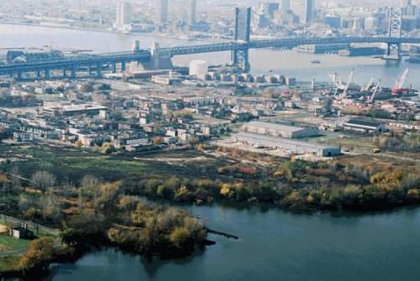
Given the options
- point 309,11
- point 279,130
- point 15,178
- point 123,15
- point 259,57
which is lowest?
point 15,178

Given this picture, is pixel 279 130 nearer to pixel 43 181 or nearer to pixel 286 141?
pixel 286 141

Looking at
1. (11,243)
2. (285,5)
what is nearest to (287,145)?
(11,243)

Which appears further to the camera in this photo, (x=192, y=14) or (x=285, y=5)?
(x=285, y=5)

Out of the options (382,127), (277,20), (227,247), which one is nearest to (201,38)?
(277,20)

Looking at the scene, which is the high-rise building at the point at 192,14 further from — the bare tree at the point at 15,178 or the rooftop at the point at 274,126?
the bare tree at the point at 15,178

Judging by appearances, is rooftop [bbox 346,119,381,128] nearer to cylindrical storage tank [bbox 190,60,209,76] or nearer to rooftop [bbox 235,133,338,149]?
rooftop [bbox 235,133,338,149]

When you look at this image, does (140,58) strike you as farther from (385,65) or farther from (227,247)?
(227,247)
